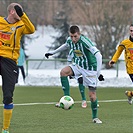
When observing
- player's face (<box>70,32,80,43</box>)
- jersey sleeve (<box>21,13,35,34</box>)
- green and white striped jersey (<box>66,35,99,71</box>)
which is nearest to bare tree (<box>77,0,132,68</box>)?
green and white striped jersey (<box>66,35,99,71</box>)

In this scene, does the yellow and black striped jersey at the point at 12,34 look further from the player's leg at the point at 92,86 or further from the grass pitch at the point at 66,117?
the player's leg at the point at 92,86

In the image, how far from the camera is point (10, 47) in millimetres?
10055

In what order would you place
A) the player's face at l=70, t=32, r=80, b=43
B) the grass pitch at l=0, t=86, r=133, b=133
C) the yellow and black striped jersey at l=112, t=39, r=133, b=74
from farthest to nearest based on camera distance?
1. the yellow and black striped jersey at l=112, t=39, r=133, b=74
2. the player's face at l=70, t=32, r=80, b=43
3. the grass pitch at l=0, t=86, r=133, b=133

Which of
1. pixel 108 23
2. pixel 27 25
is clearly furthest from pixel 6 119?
pixel 108 23

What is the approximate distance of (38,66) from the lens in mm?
41188

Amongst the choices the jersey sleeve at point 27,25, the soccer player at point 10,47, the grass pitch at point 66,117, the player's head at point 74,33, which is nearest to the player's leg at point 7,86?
the soccer player at point 10,47

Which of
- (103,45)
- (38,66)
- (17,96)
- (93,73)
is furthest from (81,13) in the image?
(93,73)

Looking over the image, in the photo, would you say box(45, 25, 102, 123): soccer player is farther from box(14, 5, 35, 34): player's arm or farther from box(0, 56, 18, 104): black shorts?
box(0, 56, 18, 104): black shorts

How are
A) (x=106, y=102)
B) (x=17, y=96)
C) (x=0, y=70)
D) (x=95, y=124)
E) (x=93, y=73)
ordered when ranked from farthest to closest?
(x=17, y=96) < (x=106, y=102) < (x=93, y=73) < (x=95, y=124) < (x=0, y=70)

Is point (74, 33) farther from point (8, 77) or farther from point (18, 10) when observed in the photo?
point (8, 77)

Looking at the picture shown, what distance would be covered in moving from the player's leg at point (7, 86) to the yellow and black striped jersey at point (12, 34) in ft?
0.49

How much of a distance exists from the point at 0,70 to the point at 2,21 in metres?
0.84

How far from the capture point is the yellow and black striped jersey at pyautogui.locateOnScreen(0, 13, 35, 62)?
1002 cm

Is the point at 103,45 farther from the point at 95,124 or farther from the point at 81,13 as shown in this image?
the point at 95,124
